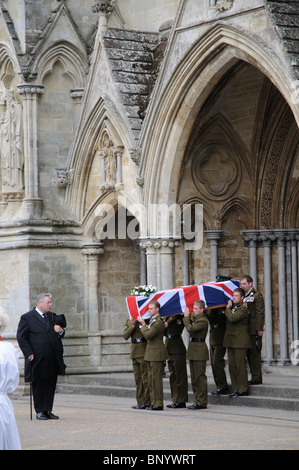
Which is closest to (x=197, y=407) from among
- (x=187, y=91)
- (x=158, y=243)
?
(x=158, y=243)

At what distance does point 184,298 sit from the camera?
45.1 ft

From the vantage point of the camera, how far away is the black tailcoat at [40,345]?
42.4ft

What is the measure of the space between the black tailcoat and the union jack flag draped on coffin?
1.24 meters

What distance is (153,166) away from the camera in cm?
1614

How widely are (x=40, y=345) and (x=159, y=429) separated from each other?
2436 mm

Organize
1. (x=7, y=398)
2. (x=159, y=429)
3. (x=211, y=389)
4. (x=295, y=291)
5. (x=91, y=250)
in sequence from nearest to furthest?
(x=7, y=398) < (x=159, y=429) < (x=211, y=389) < (x=295, y=291) < (x=91, y=250)

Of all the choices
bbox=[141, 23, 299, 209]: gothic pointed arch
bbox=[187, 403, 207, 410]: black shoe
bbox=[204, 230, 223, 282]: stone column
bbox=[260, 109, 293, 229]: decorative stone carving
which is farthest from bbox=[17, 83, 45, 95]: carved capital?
bbox=[187, 403, 207, 410]: black shoe

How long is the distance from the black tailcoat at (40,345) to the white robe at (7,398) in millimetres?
4746

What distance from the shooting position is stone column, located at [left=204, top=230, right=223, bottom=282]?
56.1ft

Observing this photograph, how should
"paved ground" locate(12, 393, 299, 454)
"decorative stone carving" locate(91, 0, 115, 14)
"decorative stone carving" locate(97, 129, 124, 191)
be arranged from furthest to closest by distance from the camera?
1. "decorative stone carving" locate(91, 0, 115, 14)
2. "decorative stone carving" locate(97, 129, 124, 191)
3. "paved ground" locate(12, 393, 299, 454)

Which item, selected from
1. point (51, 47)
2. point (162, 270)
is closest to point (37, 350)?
point (162, 270)

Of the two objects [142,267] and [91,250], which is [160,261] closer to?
[91,250]

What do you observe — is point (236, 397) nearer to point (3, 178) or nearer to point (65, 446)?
point (65, 446)

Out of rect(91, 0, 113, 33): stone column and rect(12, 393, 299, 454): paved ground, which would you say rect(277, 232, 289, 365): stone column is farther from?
rect(91, 0, 113, 33): stone column
